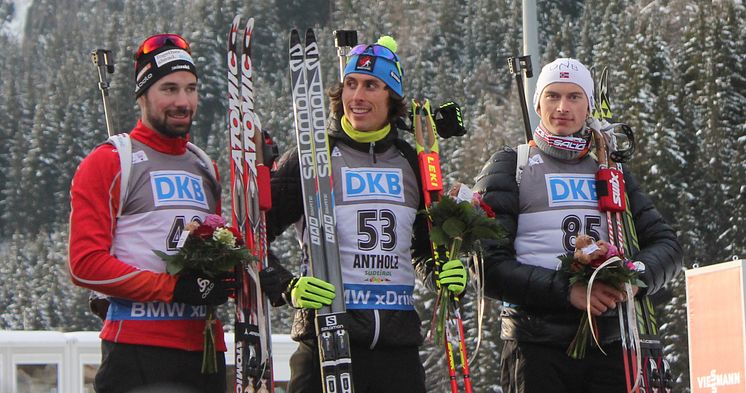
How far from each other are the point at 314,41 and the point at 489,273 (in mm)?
1314

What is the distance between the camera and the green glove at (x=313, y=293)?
581 centimetres

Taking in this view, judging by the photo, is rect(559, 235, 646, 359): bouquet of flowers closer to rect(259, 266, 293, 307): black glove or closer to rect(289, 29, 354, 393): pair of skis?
rect(289, 29, 354, 393): pair of skis

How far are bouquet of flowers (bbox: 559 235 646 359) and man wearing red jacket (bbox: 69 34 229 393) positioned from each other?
150 cm

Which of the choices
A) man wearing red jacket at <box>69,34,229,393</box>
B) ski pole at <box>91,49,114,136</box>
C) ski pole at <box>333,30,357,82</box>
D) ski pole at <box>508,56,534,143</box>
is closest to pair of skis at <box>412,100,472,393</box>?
ski pole at <box>333,30,357,82</box>

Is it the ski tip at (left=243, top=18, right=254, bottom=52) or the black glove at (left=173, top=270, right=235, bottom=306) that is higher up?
the ski tip at (left=243, top=18, right=254, bottom=52)

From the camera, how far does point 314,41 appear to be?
6.50 metres

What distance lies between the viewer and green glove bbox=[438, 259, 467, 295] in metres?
6.07

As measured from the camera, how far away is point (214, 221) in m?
5.64

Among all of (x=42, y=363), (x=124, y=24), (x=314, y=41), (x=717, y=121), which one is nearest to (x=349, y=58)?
(x=314, y=41)

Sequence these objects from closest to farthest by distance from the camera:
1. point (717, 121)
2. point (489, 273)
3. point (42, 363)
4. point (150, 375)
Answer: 1. point (150, 375)
2. point (489, 273)
3. point (42, 363)
4. point (717, 121)

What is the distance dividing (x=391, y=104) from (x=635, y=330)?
4.76 ft

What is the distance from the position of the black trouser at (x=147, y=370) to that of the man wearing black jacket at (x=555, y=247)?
144 cm

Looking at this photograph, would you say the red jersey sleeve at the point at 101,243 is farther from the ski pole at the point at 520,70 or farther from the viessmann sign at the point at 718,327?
the viessmann sign at the point at 718,327

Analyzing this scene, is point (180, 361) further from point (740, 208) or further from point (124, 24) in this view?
point (124, 24)
